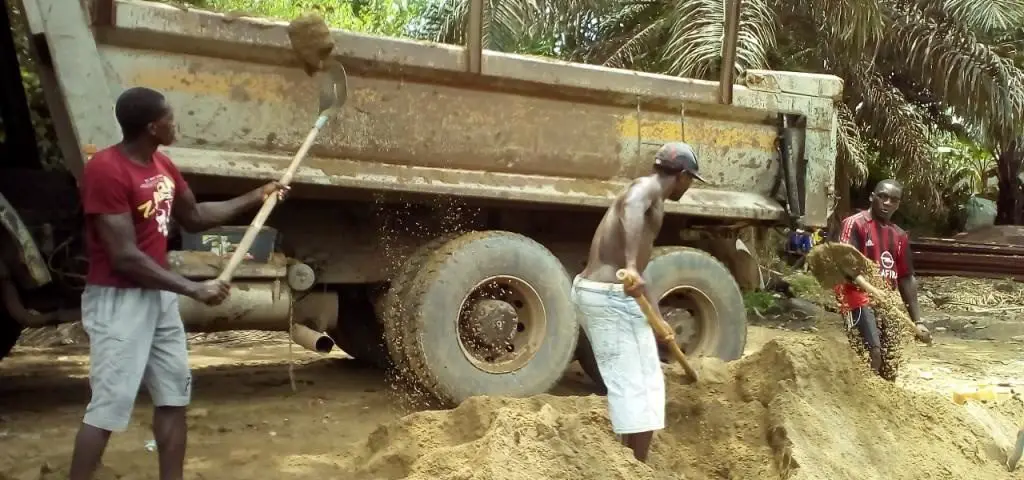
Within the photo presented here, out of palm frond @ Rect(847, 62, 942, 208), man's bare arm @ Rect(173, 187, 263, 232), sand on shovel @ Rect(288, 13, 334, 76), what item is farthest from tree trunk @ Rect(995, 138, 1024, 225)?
man's bare arm @ Rect(173, 187, 263, 232)

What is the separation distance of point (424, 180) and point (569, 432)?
1.58 m

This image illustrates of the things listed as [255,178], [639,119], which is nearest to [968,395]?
[639,119]

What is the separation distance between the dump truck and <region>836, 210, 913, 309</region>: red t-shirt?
1.37 feet

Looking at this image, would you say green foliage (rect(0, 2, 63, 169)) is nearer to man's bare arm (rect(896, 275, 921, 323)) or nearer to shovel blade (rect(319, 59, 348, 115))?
shovel blade (rect(319, 59, 348, 115))

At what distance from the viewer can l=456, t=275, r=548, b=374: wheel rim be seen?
4.70m

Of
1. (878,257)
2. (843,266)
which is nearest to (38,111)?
(843,266)

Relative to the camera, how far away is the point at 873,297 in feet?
17.0

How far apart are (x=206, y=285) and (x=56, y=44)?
4.41 feet

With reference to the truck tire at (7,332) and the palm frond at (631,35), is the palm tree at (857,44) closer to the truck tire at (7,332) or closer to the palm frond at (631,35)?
the palm frond at (631,35)

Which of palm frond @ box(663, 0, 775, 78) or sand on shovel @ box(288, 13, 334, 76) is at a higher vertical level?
palm frond @ box(663, 0, 775, 78)

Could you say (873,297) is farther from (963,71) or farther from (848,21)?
(963,71)

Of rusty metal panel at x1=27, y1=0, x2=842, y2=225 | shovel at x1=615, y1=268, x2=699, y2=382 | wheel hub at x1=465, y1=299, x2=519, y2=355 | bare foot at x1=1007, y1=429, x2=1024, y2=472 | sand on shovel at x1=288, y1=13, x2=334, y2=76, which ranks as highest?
sand on shovel at x1=288, y1=13, x2=334, y2=76

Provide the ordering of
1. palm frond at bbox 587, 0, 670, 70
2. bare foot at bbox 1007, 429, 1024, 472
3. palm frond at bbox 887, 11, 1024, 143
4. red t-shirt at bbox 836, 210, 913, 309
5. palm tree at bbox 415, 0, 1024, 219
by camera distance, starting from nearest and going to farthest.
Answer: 1. bare foot at bbox 1007, 429, 1024, 472
2. red t-shirt at bbox 836, 210, 913, 309
3. palm tree at bbox 415, 0, 1024, 219
4. palm frond at bbox 887, 11, 1024, 143
5. palm frond at bbox 587, 0, 670, 70

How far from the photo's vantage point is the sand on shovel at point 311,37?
13.4ft
